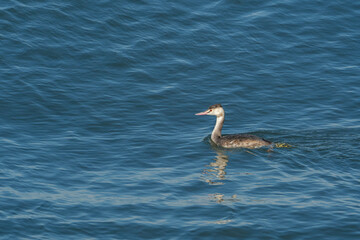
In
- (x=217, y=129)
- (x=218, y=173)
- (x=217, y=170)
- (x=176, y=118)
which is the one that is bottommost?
(x=218, y=173)

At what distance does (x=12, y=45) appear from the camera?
1133 inches

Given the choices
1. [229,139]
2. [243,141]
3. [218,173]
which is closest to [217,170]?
[218,173]

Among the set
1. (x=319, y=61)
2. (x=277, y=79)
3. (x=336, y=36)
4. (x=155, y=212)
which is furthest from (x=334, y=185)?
(x=336, y=36)

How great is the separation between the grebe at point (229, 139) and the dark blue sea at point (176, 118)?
289 millimetres

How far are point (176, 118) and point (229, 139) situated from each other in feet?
9.54

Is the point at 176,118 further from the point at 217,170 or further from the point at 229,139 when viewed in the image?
the point at 217,170

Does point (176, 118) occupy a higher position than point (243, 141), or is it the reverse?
A: point (176, 118)

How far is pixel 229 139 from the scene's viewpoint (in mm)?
22281

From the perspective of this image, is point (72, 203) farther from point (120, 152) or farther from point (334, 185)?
point (334, 185)

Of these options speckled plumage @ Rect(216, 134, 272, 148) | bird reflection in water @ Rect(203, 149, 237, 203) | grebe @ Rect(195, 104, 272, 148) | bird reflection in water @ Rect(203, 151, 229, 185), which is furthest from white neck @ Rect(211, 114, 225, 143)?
bird reflection in water @ Rect(203, 151, 229, 185)

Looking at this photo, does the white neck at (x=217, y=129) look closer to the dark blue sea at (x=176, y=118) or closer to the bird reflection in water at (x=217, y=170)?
the dark blue sea at (x=176, y=118)

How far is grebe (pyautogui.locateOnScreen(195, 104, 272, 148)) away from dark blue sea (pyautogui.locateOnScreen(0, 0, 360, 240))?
289 millimetres

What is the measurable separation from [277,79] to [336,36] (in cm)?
533

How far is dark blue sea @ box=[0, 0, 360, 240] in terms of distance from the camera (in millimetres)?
16984
